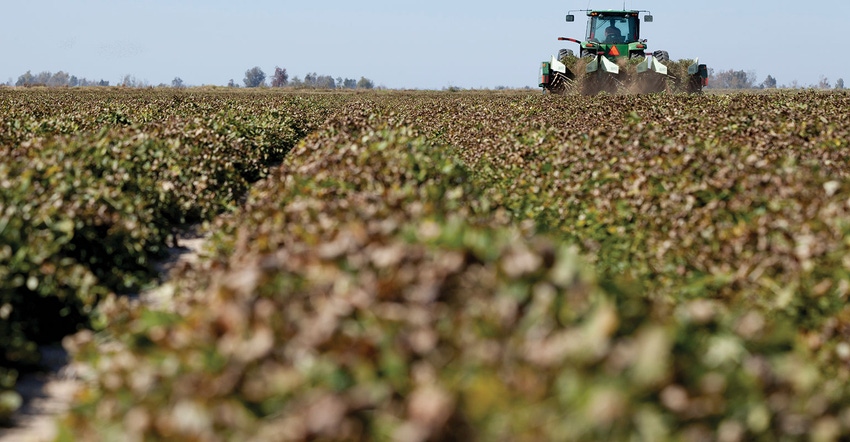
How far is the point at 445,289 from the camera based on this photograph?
11.5 feet

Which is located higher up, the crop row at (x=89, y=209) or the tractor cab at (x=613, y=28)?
the tractor cab at (x=613, y=28)

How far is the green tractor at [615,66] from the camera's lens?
32906mm

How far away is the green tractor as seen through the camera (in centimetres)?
3291

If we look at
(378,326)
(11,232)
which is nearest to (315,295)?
(378,326)

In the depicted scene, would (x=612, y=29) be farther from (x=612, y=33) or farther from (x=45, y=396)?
(x=45, y=396)

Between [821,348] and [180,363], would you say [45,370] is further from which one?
[821,348]

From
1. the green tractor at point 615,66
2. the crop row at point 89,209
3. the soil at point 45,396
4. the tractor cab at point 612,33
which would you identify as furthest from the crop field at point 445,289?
the tractor cab at point 612,33

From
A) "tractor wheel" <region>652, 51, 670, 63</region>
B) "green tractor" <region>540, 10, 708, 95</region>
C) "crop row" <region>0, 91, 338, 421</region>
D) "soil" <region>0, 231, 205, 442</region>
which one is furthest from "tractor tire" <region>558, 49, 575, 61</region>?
"soil" <region>0, 231, 205, 442</region>

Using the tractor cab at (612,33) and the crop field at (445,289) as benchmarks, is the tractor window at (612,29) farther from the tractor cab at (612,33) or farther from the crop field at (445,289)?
the crop field at (445,289)

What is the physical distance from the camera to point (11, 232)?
7305mm

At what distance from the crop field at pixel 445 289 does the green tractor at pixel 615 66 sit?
63.6 feet

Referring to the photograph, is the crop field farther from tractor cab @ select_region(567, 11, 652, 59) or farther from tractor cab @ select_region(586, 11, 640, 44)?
tractor cab @ select_region(586, 11, 640, 44)

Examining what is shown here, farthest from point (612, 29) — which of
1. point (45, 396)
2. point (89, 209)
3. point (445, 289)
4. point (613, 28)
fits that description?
point (445, 289)

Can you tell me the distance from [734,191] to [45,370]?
5502 mm
